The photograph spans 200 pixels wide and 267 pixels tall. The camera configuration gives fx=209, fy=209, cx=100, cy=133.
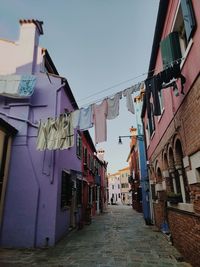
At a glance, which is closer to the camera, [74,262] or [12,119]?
[74,262]

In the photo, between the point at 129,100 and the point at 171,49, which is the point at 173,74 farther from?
the point at 129,100

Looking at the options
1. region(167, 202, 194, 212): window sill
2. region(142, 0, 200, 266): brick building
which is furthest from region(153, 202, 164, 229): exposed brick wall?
region(167, 202, 194, 212): window sill

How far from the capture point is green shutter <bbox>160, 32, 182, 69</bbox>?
570cm

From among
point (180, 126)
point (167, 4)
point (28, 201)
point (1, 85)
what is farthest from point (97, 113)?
point (1, 85)

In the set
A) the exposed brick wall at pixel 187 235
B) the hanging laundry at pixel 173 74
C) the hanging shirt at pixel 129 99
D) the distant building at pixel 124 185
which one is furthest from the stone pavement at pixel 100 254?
the distant building at pixel 124 185

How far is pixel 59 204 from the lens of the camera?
8531mm

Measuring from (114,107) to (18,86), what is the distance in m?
4.79

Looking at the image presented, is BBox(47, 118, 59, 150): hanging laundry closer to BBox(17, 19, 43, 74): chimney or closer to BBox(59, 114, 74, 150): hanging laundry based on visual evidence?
BBox(59, 114, 74, 150): hanging laundry

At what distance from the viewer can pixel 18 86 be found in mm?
9125

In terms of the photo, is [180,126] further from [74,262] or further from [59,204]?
[59,204]

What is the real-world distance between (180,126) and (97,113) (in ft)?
9.00

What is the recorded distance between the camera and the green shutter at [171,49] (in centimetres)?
570

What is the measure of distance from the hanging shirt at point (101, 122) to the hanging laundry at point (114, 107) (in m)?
0.15

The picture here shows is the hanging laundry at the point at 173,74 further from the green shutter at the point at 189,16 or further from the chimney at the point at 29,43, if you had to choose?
the chimney at the point at 29,43
